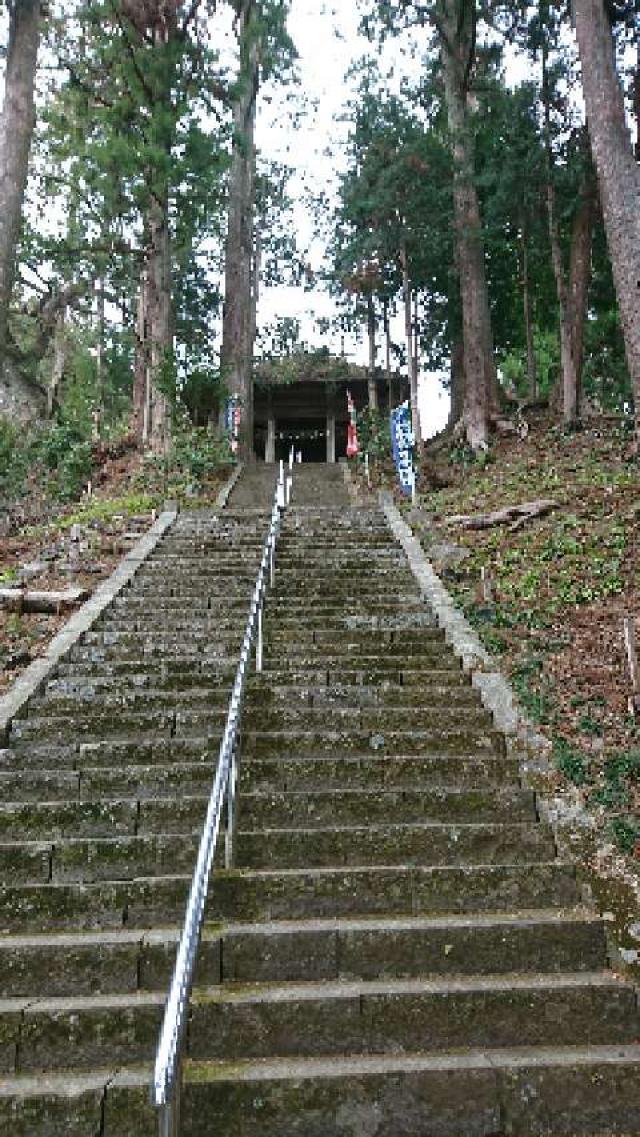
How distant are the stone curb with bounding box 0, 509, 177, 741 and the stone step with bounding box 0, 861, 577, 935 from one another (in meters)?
1.83

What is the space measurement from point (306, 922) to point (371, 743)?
5.25 feet

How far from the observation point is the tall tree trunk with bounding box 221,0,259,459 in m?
19.5

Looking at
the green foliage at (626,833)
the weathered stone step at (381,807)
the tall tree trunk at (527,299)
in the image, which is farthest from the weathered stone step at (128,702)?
the tall tree trunk at (527,299)

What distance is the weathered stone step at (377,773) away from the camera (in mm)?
4992

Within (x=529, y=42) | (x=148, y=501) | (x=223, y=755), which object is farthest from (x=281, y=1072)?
(x=529, y=42)

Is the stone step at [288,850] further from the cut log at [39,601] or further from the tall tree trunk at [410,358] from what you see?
the tall tree trunk at [410,358]

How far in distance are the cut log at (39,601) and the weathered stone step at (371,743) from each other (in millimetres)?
3641

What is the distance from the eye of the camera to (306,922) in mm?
3896

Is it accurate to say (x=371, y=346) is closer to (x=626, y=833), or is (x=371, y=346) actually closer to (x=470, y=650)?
(x=470, y=650)

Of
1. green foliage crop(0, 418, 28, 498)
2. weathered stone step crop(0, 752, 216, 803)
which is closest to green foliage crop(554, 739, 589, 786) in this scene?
weathered stone step crop(0, 752, 216, 803)

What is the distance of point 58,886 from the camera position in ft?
13.1

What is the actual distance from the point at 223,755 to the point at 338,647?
2986 mm

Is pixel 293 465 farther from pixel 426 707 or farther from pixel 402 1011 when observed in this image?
pixel 402 1011

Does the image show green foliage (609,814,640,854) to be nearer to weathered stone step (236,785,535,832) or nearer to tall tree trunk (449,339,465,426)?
weathered stone step (236,785,535,832)
